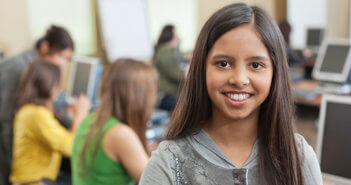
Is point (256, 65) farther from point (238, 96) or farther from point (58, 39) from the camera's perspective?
point (58, 39)

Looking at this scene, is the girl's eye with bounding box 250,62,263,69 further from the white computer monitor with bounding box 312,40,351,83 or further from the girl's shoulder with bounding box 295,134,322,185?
the white computer monitor with bounding box 312,40,351,83

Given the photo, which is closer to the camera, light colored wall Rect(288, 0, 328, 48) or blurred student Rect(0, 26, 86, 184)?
blurred student Rect(0, 26, 86, 184)

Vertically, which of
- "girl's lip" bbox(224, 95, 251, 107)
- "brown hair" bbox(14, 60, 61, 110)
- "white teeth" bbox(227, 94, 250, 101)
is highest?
"white teeth" bbox(227, 94, 250, 101)

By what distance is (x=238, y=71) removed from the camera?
830mm

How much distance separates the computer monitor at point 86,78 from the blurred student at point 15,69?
391 millimetres

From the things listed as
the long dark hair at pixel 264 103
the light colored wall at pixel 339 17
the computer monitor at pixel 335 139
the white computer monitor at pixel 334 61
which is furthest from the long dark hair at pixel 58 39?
the long dark hair at pixel 264 103

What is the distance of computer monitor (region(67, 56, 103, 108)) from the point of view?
338 centimetres

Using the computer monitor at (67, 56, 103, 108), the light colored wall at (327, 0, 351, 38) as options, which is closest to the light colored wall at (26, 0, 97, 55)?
the computer monitor at (67, 56, 103, 108)

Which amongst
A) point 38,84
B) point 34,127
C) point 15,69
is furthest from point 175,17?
point 34,127

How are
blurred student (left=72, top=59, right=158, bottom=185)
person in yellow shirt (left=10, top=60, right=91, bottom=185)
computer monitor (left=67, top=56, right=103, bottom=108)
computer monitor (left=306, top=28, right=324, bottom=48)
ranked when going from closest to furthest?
1. blurred student (left=72, top=59, right=158, bottom=185)
2. person in yellow shirt (left=10, top=60, right=91, bottom=185)
3. computer monitor (left=67, top=56, right=103, bottom=108)
4. computer monitor (left=306, top=28, right=324, bottom=48)

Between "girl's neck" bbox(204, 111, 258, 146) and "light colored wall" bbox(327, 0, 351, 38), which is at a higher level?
"light colored wall" bbox(327, 0, 351, 38)

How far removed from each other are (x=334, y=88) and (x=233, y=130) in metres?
3.10

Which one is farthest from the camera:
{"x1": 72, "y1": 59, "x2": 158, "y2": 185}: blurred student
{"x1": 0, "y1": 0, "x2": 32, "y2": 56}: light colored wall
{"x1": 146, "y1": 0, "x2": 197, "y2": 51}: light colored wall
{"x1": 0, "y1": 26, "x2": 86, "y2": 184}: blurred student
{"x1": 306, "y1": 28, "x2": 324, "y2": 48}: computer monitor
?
{"x1": 146, "y1": 0, "x2": 197, "y2": 51}: light colored wall

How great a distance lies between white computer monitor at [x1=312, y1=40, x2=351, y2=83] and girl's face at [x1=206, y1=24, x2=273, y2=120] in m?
2.85
